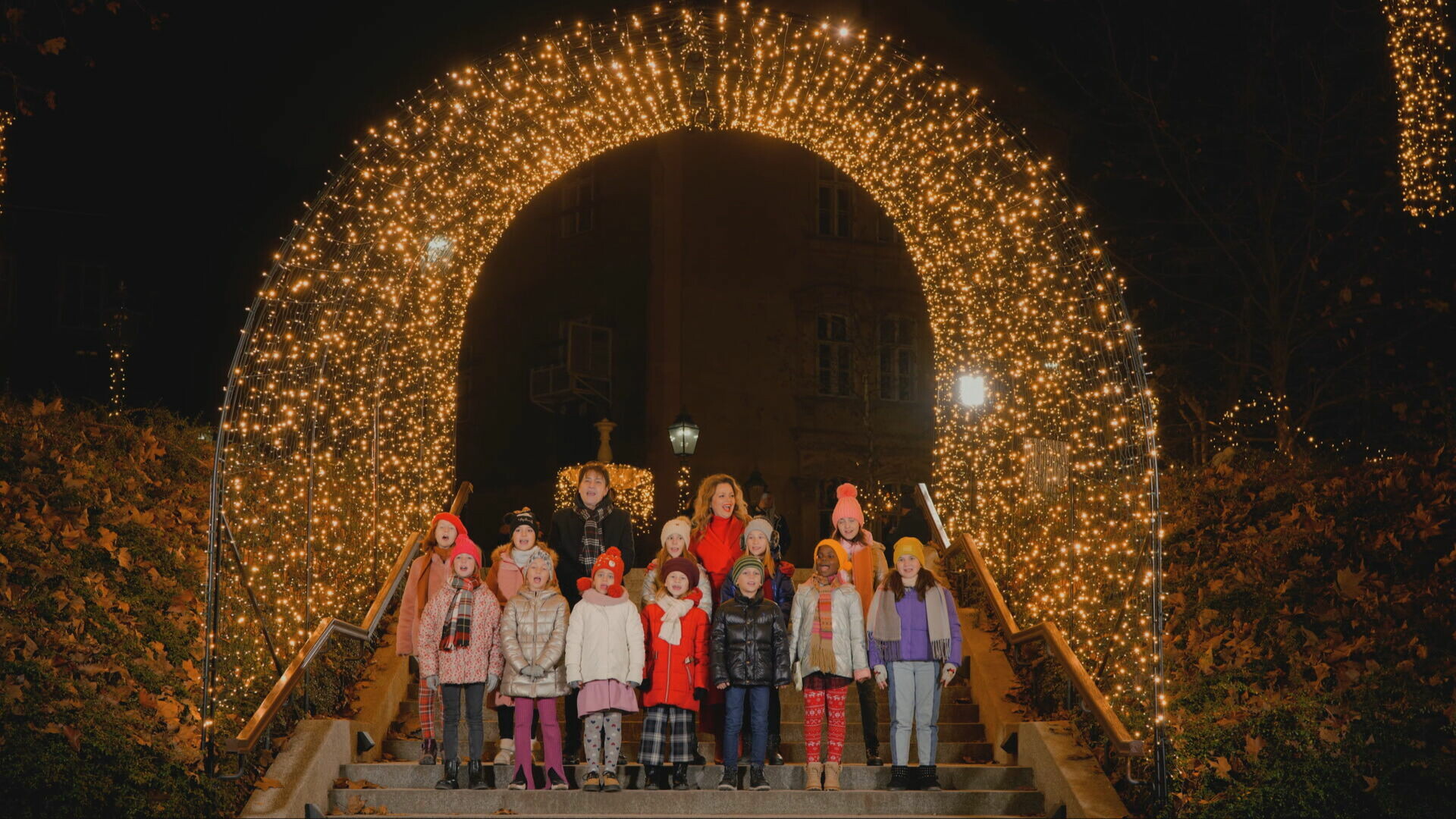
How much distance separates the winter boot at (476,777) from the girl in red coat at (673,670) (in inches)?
37.6

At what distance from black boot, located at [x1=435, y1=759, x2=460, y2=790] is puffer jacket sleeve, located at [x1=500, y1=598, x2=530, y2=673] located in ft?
2.08

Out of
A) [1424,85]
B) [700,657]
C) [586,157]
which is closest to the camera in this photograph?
[700,657]

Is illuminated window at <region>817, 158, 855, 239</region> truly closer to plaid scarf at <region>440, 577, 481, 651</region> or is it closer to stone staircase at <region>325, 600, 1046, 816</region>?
stone staircase at <region>325, 600, 1046, 816</region>

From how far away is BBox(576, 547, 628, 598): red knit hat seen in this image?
8383mm

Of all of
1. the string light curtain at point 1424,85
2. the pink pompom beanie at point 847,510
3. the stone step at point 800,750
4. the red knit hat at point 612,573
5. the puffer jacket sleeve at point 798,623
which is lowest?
the stone step at point 800,750

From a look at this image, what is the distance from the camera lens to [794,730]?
9492 mm

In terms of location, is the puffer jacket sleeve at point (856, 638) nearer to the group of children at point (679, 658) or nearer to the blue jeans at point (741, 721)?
the group of children at point (679, 658)

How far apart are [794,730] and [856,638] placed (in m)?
1.29

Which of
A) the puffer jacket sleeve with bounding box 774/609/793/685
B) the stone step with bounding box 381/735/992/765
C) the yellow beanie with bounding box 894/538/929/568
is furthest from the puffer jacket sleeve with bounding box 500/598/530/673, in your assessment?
the yellow beanie with bounding box 894/538/929/568

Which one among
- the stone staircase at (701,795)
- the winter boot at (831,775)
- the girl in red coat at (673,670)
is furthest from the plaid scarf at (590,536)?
the winter boot at (831,775)

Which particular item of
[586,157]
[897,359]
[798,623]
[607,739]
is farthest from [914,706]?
[897,359]

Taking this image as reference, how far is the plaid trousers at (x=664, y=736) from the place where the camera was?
26.8 ft

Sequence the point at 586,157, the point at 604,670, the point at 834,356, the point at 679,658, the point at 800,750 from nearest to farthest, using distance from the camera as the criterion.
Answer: the point at 604,670
the point at 679,658
the point at 800,750
the point at 586,157
the point at 834,356

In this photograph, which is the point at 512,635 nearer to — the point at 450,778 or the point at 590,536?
the point at 450,778
